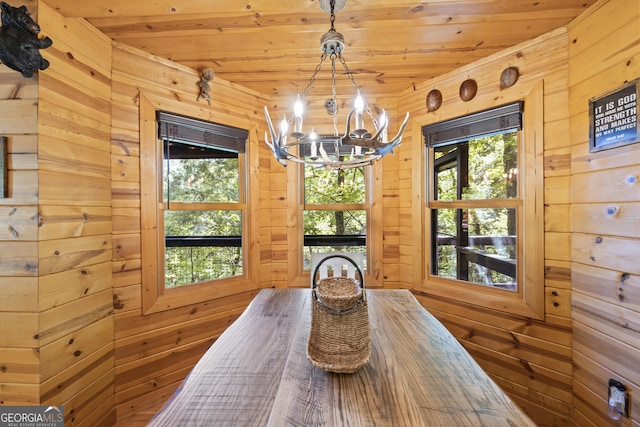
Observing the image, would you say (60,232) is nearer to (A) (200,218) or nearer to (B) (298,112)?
(A) (200,218)

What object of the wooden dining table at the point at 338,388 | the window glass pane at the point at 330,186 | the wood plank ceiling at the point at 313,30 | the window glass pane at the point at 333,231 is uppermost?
the wood plank ceiling at the point at 313,30

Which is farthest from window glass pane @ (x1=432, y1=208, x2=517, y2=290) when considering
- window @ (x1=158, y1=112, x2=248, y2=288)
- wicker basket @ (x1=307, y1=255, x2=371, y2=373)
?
window @ (x1=158, y1=112, x2=248, y2=288)

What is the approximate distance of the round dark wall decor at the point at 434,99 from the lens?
2244 millimetres

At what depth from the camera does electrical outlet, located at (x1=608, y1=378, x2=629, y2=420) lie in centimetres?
135

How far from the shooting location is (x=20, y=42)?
133 cm

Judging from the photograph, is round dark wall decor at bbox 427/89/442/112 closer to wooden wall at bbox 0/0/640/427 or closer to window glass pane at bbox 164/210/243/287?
wooden wall at bbox 0/0/640/427

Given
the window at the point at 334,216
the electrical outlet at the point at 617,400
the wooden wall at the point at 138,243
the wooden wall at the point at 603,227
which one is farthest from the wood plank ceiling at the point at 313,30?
the electrical outlet at the point at 617,400

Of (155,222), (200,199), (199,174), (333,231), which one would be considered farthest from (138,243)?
(333,231)

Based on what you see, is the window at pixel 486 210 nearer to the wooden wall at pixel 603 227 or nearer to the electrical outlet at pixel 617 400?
the wooden wall at pixel 603 227

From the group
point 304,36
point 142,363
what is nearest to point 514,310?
point 304,36

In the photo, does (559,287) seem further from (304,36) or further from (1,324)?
(1,324)

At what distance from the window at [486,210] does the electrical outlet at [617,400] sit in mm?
462

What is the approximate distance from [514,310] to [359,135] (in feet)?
5.45

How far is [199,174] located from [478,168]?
227 centimetres
